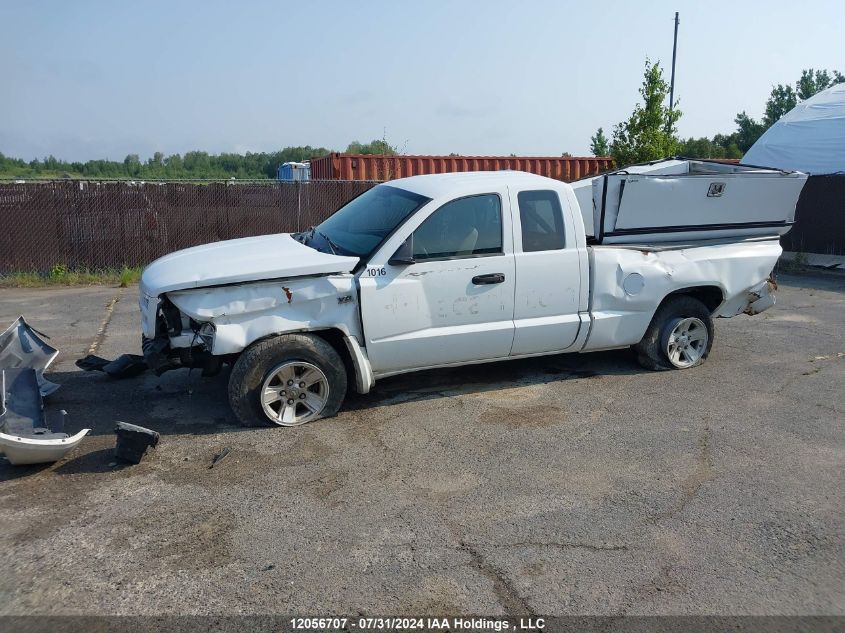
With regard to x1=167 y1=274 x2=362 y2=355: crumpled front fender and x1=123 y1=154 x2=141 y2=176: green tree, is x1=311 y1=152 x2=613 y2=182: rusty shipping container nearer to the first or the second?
x1=167 y1=274 x2=362 y2=355: crumpled front fender

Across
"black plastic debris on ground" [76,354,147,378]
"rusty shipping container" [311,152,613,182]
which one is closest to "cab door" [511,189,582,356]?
"black plastic debris on ground" [76,354,147,378]

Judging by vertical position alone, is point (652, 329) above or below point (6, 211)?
below

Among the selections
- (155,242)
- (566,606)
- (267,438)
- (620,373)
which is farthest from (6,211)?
(566,606)

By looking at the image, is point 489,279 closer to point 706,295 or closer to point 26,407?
point 706,295

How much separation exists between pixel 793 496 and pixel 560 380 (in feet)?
8.65

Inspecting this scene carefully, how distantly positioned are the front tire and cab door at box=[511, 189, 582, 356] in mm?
1628

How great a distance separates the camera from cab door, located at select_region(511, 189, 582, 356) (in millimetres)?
6309

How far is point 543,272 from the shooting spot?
6363mm

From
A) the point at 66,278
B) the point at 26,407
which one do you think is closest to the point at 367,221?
the point at 26,407

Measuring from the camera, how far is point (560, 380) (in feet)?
23.2

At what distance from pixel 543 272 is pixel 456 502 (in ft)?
8.12

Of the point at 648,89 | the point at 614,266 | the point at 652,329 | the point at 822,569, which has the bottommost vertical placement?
the point at 822,569

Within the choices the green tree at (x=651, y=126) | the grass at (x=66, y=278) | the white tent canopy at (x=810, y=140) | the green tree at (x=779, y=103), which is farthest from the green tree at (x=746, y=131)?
the grass at (x=66, y=278)

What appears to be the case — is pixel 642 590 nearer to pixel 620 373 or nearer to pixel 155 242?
pixel 620 373
